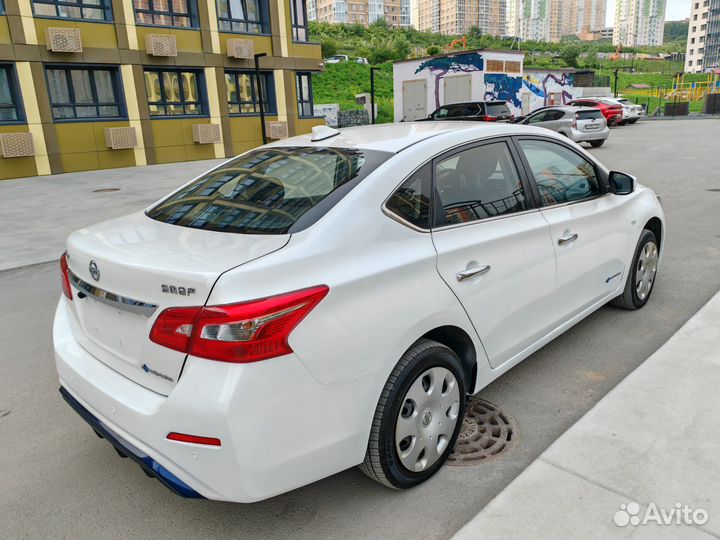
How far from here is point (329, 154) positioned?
2.97 metres

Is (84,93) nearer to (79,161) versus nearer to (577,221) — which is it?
(79,161)

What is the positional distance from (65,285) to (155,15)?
68.2ft

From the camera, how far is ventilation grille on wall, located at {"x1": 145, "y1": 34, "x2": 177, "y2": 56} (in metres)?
19.8

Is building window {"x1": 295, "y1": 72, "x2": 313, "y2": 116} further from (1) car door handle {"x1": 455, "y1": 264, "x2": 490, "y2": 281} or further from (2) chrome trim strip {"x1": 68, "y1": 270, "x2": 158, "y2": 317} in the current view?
(2) chrome trim strip {"x1": 68, "y1": 270, "x2": 158, "y2": 317}

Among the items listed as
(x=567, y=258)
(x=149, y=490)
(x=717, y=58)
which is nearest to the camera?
(x=149, y=490)

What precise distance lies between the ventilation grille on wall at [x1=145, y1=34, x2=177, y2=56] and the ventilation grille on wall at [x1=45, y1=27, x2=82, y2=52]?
238 cm

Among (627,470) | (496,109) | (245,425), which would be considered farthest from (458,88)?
(245,425)

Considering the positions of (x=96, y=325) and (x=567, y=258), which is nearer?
(x=96, y=325)

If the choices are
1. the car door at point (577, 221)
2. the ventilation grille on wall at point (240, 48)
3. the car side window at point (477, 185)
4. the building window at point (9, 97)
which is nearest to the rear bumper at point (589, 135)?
the ventilation grille on wall at point (240, 48)

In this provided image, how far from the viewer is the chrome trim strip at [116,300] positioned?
2.15 m

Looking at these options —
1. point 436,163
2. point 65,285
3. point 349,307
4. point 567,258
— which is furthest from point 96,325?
point 567,258

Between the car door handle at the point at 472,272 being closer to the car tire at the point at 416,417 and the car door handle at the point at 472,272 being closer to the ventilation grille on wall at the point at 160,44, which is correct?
the car tire at the point at 416,417

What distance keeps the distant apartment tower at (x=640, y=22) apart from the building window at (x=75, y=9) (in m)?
200

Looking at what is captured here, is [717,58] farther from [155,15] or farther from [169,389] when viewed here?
[169,389]
